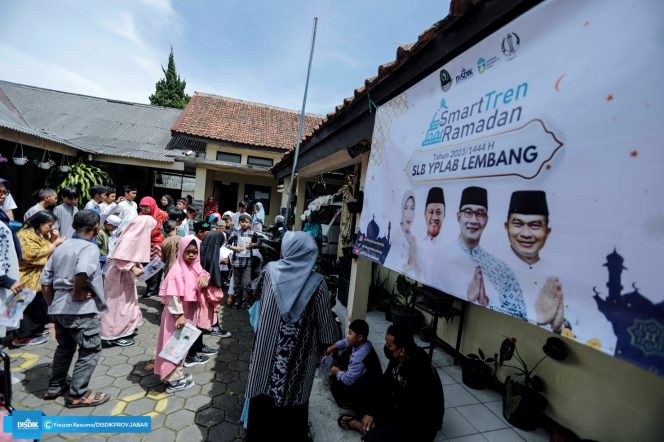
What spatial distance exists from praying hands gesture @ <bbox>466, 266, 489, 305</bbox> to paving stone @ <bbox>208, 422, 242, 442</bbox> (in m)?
2.41

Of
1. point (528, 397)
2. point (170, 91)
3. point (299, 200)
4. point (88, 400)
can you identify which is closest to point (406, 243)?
point (528, 397)

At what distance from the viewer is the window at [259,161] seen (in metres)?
13.3

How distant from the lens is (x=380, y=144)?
264 centimetres

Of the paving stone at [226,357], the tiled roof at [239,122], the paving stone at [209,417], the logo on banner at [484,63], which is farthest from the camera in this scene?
the tiled roof at [239,122]

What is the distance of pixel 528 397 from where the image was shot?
2883 millimetres

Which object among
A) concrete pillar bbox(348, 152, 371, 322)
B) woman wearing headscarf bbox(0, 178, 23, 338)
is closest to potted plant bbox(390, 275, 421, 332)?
concrete pillar bbox(348, 152, 371, 322)

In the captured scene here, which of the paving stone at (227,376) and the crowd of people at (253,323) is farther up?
the crowd of people at (253,323)

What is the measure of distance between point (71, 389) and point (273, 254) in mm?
3090

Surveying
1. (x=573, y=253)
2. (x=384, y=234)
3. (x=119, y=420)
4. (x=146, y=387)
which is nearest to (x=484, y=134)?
(x=573, y=253)

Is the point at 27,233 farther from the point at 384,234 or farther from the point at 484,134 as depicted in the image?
the point at 484,134

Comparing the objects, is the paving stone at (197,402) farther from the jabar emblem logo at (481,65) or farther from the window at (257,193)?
the window at (257,193)

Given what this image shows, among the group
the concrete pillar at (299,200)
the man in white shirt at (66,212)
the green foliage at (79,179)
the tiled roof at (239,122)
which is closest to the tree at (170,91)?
the tiled roof at (239,122)

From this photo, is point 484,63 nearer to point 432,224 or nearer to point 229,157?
point 432,224

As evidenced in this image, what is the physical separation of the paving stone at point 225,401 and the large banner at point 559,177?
2.42 meters
